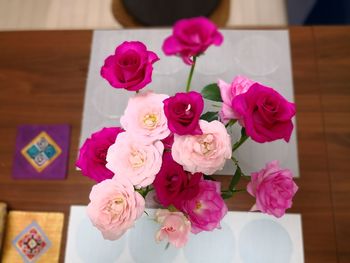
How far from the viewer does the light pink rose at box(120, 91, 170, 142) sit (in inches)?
22.5

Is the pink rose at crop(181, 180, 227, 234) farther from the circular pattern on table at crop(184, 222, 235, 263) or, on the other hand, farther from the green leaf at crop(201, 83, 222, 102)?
the circular pattern on table at crop(184, 222, 235, 263)

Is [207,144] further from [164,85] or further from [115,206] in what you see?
[164,85]

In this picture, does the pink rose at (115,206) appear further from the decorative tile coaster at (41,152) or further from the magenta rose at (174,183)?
the decorative tile coaster at (41,152)

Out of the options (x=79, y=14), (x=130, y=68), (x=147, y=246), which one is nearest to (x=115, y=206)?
(x=130, y=68)

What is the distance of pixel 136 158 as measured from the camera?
0.56m

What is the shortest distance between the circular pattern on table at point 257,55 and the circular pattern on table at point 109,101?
33 cm

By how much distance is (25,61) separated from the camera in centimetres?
106

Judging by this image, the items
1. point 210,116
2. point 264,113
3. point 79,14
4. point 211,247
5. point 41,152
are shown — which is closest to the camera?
point 264,113

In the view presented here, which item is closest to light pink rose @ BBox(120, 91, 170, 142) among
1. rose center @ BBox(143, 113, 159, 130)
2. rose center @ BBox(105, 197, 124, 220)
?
rose center @ BBox(143, 113, 159, 130)

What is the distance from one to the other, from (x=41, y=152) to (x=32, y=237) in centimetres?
22

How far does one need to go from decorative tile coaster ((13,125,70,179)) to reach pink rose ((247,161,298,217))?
54 centimetres

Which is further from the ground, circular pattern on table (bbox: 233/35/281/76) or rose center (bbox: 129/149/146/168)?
circular pattern on table (bbox: 233/35/281/76)

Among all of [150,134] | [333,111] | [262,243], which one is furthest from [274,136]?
[333,111]

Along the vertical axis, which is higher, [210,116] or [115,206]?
[210,116]
